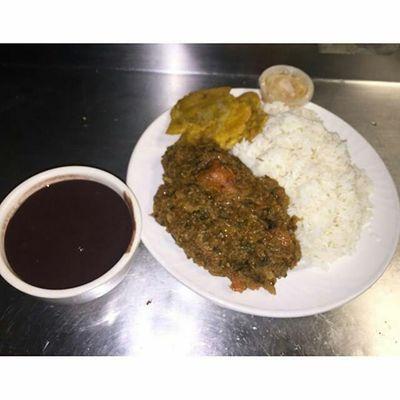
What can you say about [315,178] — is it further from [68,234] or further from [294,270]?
[68,234]

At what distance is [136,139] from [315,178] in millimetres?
1446

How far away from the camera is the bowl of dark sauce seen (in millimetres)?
2025

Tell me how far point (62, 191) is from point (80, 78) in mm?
1788

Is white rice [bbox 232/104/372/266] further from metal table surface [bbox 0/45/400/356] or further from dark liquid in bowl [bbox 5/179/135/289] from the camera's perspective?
dark liquid in bowl [bbox 5/179/135/289]

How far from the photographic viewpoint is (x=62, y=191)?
2.25 meters

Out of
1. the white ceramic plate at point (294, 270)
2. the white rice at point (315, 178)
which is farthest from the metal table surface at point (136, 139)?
the white rice at point (315, 178)

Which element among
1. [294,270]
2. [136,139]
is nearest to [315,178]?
[294,270]

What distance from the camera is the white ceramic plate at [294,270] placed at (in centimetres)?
224

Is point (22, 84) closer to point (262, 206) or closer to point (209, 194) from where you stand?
point (209, 194)

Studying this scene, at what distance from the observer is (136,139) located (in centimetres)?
333

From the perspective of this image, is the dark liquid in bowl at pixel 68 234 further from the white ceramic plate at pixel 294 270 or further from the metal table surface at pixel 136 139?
the metal table surface at pixel 136 139

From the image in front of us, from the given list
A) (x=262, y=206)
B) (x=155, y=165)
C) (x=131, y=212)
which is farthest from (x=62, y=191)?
(x=262, y=206)

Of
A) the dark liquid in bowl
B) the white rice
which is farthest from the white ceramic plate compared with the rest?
the dark liquid in bowl

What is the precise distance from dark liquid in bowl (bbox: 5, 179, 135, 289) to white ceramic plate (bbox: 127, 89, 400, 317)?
26cm
